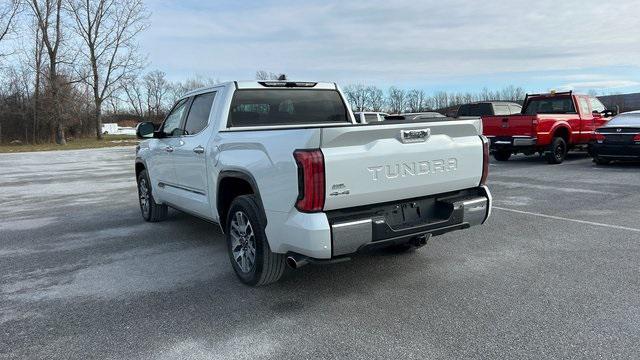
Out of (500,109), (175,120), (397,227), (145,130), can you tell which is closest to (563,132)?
(500,109)

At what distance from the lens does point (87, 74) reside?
42.2 metres

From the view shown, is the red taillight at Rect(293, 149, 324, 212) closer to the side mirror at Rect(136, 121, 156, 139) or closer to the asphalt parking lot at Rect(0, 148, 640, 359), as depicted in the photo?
the asphalt parking lot at Rect(0, 148, 640, 359)

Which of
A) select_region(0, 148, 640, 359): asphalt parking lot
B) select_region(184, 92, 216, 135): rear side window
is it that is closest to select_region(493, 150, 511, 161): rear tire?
select_region(0, 148, 640, 359): asphalt parking lot

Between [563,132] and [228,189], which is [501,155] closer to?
[563,132]

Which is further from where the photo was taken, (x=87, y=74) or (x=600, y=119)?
(x=87, y=74)

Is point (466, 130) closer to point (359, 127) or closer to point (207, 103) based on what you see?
point (359, 127)

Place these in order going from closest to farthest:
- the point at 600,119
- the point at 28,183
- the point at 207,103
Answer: the point at 207,103
the point at 28,183
the point at 600,119

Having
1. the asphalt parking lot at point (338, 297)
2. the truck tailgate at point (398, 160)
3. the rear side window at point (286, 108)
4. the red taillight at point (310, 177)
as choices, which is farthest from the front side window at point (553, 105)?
the red taillight at point (310, 177)

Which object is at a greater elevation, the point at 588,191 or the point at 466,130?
the point at 466,130

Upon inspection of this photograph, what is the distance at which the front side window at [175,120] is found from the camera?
6.29 metres

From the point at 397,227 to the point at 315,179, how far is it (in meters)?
0.91

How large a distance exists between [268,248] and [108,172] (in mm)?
14142

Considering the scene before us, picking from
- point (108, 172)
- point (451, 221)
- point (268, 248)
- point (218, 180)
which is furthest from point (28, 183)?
point (451, 221)

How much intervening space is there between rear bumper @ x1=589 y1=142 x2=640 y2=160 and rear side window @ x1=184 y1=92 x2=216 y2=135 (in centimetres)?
1164
